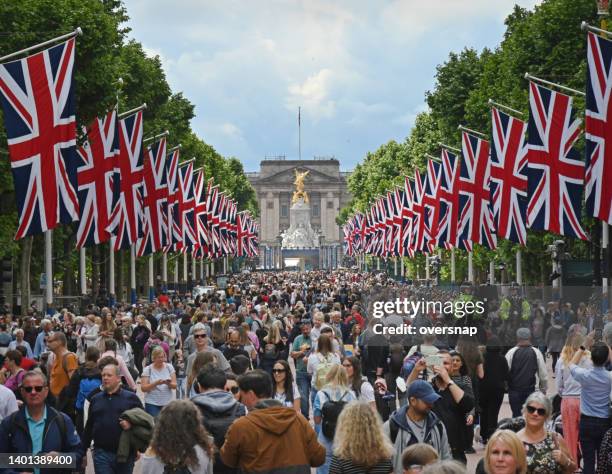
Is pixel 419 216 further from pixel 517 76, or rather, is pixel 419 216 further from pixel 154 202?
pixel 154 202

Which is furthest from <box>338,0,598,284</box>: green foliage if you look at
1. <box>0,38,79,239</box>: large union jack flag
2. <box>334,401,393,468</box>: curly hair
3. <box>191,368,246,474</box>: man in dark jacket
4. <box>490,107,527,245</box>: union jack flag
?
<box>334,401,393,468</box>: curly hair

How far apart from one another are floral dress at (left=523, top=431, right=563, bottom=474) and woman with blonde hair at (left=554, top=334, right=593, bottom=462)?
5.98 meters

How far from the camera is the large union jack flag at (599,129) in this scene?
24922 millimetres

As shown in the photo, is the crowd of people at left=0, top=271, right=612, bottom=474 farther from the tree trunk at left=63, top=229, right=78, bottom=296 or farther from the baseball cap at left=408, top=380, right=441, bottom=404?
the tree trunk at left=63, top=229, right=78, bottom=296

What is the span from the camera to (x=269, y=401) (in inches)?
427

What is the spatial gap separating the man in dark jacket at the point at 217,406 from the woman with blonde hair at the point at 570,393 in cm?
519

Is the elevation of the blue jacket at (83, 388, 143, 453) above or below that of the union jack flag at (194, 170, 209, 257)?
below

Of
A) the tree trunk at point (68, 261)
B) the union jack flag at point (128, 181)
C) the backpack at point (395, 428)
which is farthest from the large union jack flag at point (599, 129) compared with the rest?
the tree trunk at point (68, 261)

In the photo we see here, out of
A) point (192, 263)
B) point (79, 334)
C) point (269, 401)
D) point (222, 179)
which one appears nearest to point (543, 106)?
point (79, 334)

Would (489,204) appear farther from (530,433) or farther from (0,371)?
(530,433)

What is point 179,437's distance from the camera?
32.5ft

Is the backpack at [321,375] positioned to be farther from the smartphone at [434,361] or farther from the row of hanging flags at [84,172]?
the row of hanging flags at [84,172]

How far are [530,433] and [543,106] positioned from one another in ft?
66.5

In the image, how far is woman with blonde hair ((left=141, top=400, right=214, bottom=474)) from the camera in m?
9.87
